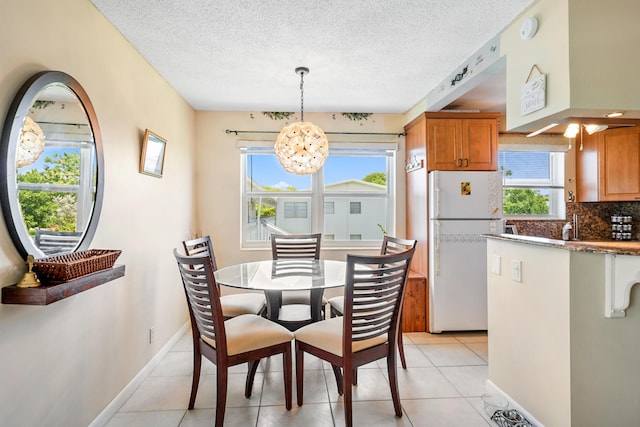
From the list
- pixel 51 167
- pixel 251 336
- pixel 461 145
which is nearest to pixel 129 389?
pixel 251 336

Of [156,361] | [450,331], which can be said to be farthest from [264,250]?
[450,331]

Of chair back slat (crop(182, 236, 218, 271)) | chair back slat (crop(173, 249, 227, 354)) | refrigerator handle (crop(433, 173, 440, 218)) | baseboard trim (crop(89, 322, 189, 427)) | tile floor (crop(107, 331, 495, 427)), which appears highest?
refrigerator handle (crop(433, 173, 440, 218))

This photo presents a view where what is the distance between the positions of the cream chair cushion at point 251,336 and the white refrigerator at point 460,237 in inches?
73.7

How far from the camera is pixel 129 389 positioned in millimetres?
2207

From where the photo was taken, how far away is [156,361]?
8.74ft

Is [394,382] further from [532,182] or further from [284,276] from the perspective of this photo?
[532,182]

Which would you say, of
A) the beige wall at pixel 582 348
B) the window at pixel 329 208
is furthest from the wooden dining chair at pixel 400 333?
the window at pixel 329 208

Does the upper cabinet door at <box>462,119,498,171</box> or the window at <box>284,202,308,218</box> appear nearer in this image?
the upper cabinet door at <box>462,119,498,171</box>

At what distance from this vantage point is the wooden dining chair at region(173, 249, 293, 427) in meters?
1.80

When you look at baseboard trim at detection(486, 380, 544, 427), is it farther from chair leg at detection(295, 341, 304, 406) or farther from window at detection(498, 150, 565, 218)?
window at detection(498, 150, 565, 218)

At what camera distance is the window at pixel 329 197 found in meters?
4.04

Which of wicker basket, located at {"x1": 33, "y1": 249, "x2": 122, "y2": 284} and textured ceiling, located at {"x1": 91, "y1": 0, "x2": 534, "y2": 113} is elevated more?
textured ceiling, located at {"x1": 91, "y1": 0, "x2": 534, "y2": 113}

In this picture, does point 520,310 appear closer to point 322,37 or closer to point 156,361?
point 322,37

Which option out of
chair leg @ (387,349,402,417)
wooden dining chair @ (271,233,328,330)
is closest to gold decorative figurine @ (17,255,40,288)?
chair leg @ (387,349,402,417)
